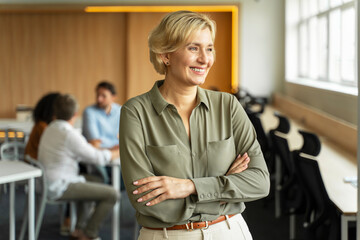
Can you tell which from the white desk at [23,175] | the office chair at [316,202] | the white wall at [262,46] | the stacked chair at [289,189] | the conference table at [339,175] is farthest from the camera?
the white wall at [262,46]

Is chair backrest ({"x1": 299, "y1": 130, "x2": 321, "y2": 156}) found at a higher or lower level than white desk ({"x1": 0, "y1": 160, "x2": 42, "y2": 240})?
higher

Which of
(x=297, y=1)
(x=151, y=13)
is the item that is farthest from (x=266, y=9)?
(x=151, y=13)

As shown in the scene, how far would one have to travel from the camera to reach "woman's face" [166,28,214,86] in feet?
5.43

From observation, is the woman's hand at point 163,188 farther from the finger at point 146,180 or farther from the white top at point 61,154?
the white top at point 61,154

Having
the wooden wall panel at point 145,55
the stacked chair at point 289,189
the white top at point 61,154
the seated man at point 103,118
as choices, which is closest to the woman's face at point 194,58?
the stacked chair at point 289,189

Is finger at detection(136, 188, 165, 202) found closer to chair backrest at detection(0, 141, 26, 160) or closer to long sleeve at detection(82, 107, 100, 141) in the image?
long sleeve at detection(82, 107, 100, 141)

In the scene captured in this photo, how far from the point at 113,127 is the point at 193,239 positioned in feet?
11.6

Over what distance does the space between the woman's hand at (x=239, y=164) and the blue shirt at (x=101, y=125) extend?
334 cm

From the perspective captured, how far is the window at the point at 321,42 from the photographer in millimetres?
5930

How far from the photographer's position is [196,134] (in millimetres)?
1707

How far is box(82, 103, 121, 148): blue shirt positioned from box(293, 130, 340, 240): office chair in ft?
7.75

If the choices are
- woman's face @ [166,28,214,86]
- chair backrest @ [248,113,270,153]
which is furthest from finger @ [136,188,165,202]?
chair backrest @ [248,113,270,153]

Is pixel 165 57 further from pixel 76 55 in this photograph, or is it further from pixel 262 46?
pixel 76 55

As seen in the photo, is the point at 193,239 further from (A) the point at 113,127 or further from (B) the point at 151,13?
(B) the point at 151,13
